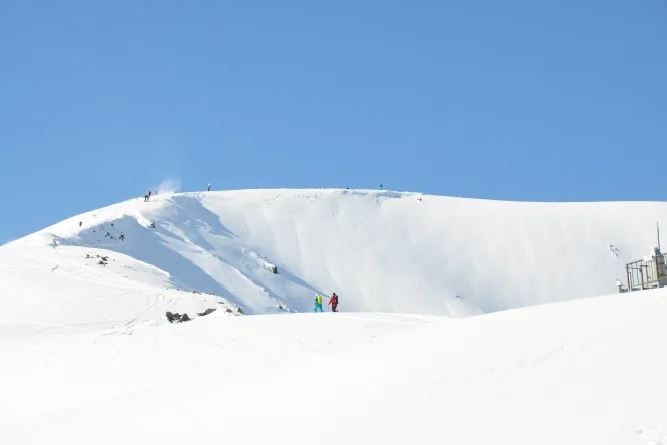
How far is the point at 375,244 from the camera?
68188 millimetres

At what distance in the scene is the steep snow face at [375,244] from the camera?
51.4 meters

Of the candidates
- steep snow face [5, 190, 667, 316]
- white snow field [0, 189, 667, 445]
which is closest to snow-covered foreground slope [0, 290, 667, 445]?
white snow field [0, 189, 667, 445]

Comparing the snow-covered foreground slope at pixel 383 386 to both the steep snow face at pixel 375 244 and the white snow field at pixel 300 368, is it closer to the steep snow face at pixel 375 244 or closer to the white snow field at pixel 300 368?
the white snow field at pixel 300 368

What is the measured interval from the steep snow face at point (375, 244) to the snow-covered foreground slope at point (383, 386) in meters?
27.3

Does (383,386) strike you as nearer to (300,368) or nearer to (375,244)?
(300,368)

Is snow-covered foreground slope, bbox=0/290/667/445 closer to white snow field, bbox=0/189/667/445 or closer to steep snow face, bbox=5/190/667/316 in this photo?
white snow field, bbox=0/189/667/445

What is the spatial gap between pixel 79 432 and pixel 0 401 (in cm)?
409

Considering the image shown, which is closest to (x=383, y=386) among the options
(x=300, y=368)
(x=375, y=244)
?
(x=300, y=368)

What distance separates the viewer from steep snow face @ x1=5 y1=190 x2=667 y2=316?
169 feet

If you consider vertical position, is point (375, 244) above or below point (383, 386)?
above

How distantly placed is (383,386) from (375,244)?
56.1 meters

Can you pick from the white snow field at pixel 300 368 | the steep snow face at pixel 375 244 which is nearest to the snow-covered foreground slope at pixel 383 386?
the white snow field at pixel 300 368

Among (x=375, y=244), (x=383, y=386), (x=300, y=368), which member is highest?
(x=375, y=244)

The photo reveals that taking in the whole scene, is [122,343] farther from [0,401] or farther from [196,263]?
[196,263]
